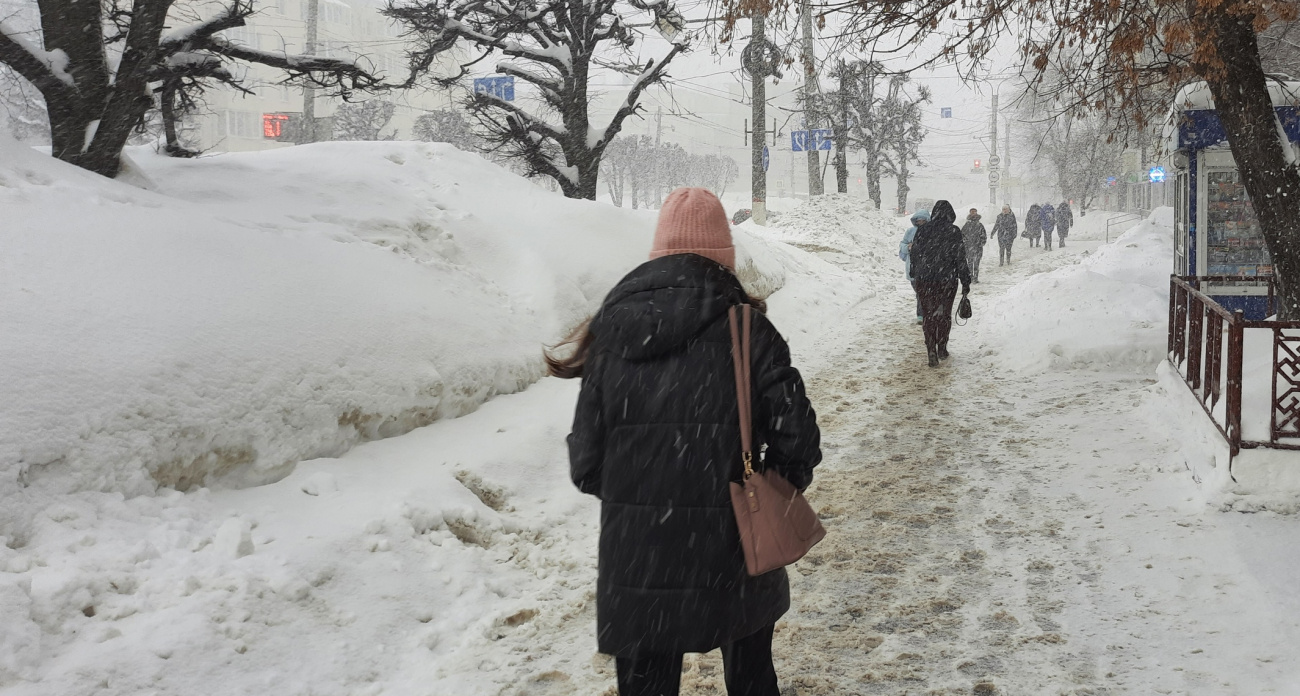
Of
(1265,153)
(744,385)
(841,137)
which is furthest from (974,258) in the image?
(744,385)

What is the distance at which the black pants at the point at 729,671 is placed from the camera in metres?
2.31

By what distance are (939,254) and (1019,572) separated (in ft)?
19.0

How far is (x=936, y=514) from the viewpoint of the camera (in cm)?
532

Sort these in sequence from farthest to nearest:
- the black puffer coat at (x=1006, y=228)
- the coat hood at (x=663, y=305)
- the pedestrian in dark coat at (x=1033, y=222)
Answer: the pedestrian in dark coat at (x=1033, y=222)
the black puffer coat at (x=1006, y=228)
the coat hood at (x=663, y=305)

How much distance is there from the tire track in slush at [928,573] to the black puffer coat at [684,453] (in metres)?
1.40

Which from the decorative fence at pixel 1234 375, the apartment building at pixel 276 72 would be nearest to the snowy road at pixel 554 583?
the decorative fence at pixel 1234 375

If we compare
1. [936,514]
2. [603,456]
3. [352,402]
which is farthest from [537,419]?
[603,456]

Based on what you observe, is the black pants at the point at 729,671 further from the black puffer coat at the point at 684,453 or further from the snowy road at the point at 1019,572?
the snowy road at the point at 1019,572

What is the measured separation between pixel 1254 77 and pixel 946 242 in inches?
138

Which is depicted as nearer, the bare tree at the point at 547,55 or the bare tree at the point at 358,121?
the bare tree at the point at 547,55

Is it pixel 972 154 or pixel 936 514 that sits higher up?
pixel 972 154

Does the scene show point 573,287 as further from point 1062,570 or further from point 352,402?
point 1062,570

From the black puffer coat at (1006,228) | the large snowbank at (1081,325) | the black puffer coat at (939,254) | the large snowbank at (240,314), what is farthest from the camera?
the black puffer coat at (1006,228)

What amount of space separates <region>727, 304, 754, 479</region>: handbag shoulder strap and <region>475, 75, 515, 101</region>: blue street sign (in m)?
13.4
